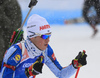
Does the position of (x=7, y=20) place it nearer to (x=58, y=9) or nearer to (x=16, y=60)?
(x=16, y=60)

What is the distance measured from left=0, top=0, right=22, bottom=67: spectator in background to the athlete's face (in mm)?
2328

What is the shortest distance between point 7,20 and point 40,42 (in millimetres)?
2443

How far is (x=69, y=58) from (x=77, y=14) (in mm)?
7901

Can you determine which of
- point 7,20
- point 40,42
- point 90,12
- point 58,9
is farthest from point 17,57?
point 58,9

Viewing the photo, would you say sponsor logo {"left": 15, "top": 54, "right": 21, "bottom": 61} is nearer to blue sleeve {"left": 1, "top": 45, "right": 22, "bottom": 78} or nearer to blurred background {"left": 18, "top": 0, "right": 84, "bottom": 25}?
blue sleeve {"left": 1, "top": 45, "right": 22, "bottom": 78}

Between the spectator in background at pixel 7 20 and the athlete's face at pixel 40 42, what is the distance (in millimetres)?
2328

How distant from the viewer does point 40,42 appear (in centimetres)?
239

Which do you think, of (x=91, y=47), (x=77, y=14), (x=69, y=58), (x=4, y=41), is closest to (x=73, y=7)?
(x=77, y=14)

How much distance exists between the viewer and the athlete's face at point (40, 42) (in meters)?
2.37

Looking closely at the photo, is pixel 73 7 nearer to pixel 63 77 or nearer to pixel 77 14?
pixel 77 14

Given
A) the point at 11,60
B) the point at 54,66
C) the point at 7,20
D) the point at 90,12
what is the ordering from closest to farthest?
the point at 11,60, the point at 54,66, the point at 7,20, the point at 90,12

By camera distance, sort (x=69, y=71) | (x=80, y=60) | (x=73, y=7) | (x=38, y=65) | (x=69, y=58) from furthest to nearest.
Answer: (x=73, y=7)
(x=69, y=58)
(x=69, y=71)
(x=80, y=60)
(x=38, y=65)

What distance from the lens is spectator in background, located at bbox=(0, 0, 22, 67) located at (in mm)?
4596

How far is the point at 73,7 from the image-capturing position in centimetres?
1257
